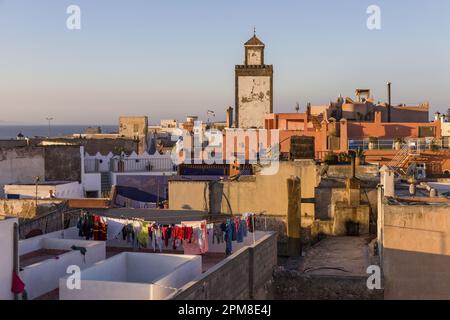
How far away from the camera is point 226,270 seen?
41.2 feet

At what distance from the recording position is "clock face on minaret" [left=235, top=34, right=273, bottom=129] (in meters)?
54.1

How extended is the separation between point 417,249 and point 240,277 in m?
4.78

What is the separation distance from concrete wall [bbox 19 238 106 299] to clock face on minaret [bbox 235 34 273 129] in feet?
132

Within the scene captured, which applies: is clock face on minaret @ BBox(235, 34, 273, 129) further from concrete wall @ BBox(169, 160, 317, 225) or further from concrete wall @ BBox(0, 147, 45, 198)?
concrete wall @ BBox(169, 160, 317, 225)

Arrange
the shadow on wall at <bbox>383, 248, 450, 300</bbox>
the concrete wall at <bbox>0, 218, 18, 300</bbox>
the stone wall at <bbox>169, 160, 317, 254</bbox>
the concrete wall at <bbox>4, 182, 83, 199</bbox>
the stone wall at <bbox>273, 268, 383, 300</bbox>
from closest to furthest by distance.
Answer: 1. the concrete wall at <bbox>0, 218, 18, 300</bbox>
2. the shadow on wall at <bbox>383, 248, 450, 300</bbox>
3. the stone wall at <bbox>273, 268, 383, 300</bbox>
4. the stone wall at <bbox>169, 160, 317, 254</bbox>
5. the concrete wall at <bbox>4, 182, 83, 199</bbox>

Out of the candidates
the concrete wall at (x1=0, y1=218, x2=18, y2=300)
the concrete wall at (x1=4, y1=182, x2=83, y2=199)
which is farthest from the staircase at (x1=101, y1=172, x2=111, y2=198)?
the concrete wall at (x1=0, y1=218, x2=18, y2=300)

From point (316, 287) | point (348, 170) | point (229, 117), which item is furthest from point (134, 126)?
point (316, 287)

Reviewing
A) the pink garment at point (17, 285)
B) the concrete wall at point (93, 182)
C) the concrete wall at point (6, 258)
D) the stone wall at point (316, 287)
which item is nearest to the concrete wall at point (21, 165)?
the concrete wall at point (93, 182)

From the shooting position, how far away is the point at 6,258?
11164 mm

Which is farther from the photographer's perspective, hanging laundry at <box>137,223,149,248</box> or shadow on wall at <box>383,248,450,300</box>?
hanging laundry at <box>137,223,149,248</box>

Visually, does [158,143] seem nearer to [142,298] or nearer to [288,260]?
[288,260]

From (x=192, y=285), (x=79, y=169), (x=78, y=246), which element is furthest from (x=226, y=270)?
(x=79, y=169)

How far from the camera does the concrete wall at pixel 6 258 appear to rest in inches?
434
